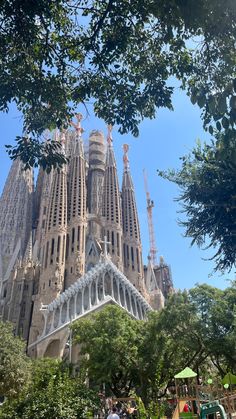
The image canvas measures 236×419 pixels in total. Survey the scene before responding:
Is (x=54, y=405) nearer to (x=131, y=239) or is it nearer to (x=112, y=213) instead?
(x=131, y=239)


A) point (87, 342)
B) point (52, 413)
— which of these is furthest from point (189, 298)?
point (52, 413)

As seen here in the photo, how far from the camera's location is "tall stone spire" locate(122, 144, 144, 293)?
1945 inches

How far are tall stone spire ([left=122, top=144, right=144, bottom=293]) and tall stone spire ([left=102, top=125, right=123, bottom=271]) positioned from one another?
2062 mm

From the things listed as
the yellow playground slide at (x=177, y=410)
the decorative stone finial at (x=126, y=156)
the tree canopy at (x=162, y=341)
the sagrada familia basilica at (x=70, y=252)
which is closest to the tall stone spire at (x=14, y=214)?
the sagrada familia basilica at (x=70, y=252)

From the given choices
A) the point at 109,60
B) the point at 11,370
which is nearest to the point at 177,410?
the point at 11,370

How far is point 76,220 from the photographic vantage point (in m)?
47.4

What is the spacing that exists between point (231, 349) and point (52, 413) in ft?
34.9

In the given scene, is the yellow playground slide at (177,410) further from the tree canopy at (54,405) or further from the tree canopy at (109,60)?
the tree canopy at (109,60)

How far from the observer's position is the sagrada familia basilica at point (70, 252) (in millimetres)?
37250

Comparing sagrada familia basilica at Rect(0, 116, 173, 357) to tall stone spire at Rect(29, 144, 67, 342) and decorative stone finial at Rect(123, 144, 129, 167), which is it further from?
decorative stone finial at Rect(123, 144, 129, 167)

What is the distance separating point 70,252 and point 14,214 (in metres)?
15.5

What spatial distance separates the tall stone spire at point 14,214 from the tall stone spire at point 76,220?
786 centimetres

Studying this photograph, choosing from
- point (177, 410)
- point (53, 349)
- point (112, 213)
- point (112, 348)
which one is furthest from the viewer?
point (112, 213)

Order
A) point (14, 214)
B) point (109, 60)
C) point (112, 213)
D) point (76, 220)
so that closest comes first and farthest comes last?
point (109, 60) → point (76, 220) → point (112, 213) → point (14, 214)
